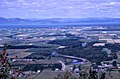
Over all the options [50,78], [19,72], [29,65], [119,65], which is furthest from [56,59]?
[19,72]

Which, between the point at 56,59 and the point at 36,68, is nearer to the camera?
the point at 36,68

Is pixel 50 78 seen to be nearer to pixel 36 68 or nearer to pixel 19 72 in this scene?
pixel 36 68

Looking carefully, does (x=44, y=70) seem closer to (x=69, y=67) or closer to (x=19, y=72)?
(x=69, y=67)

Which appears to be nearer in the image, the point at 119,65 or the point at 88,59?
the point at 119,65

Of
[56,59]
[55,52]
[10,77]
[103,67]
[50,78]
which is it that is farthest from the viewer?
[55,52]

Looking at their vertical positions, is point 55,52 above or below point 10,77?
below

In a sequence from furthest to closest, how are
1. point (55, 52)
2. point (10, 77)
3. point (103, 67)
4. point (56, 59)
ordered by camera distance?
1. point (55, 52)
2. point (56, 59)
3. point (103, 67)
4. point (10, 77)

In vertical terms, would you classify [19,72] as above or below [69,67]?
above

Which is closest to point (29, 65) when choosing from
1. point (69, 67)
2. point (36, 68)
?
point (36, 68)
